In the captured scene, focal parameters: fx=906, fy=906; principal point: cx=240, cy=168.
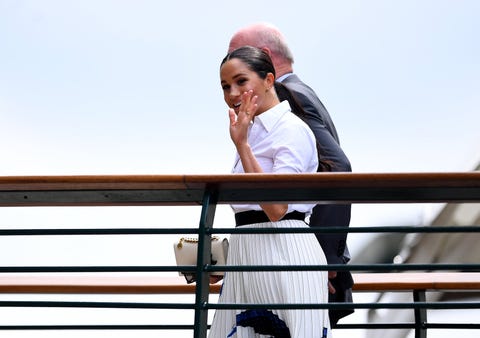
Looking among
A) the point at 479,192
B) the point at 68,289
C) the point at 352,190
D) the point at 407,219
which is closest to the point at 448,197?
the point at 479,192

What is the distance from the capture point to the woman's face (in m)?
2.19

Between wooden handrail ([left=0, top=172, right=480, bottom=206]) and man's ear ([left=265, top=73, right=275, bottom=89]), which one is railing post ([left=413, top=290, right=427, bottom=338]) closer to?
man's ear ([left=265, top=73, right=275, bottom=89])

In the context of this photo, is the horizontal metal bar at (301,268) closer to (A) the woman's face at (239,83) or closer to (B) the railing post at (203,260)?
(B) the railing post at (203,260)

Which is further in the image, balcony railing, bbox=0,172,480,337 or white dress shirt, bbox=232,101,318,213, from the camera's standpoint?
white dress shirt, bbox=232,101,318,213

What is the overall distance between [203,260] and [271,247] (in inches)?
8.0

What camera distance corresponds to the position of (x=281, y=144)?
207 cm

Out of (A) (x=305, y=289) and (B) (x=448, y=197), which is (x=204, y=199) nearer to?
(A) (x=305, y=289)

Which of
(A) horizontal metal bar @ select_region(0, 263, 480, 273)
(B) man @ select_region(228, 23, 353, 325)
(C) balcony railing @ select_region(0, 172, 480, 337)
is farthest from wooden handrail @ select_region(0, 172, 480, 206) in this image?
(B) man @ select_region(228, 23, 353, 325)

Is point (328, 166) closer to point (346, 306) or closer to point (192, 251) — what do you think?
point (192, 251)

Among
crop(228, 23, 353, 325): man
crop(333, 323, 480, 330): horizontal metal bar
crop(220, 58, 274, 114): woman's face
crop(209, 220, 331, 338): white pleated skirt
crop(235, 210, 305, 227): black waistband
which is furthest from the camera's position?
crop(333, 323, 480, 330): horizontal metal bar

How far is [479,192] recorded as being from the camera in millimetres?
1862

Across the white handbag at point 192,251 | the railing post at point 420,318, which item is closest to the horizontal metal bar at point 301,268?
the white handbag at point 192,251

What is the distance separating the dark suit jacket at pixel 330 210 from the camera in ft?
8.25

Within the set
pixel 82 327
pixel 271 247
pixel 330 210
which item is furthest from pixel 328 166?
pixel 82 327
